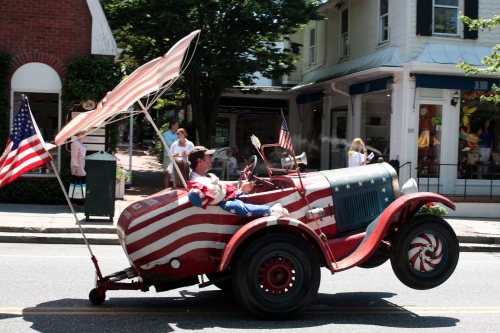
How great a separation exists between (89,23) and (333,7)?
10921 mm

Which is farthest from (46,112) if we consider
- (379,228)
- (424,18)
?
(379,228)

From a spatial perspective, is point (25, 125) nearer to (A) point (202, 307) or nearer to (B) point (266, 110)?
(A) point (202, 307)

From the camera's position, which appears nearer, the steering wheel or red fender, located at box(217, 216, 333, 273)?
red fender, located at box(217, 216, 333, 273)

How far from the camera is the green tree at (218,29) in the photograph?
719 inches

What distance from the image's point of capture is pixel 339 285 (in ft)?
26.7

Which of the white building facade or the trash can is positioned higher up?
the white building facade

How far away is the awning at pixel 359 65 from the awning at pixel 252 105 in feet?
6.47

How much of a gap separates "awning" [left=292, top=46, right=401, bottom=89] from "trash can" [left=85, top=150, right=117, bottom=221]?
8723 mm

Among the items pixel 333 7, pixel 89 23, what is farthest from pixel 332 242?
pixel 333 7

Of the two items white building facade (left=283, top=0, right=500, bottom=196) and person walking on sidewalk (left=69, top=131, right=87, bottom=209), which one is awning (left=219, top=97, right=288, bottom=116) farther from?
person walking on sidewalk (left=69, top=131, right=87, bottom=209)

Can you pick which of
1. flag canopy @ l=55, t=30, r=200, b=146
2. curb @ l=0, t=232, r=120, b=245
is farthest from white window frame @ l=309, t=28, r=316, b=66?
flag canopy @ l=55, t=30, r=200, b=146

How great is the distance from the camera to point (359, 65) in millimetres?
20219

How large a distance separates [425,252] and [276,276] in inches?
63.5

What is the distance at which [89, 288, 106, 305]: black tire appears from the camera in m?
6.54
